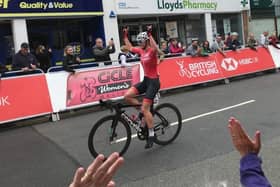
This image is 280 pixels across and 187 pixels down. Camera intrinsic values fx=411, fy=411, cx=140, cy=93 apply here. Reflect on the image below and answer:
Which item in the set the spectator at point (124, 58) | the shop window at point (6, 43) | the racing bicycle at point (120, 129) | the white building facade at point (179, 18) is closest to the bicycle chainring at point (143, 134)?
the racing bicycle at point (120, 129)

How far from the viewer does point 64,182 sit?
17.4 ft

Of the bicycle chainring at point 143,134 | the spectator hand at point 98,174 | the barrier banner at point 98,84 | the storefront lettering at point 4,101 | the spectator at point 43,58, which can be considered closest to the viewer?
the spectator hand at point 98,174

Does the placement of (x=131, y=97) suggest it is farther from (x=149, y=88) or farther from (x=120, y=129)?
(x=120, y=129)

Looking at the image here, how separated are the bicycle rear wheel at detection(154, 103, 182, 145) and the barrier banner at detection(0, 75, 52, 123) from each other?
4093 millimetres

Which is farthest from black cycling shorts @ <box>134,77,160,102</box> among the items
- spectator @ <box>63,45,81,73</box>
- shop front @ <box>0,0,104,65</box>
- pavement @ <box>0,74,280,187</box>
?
shop front @ <box>0,0,104,65</box>

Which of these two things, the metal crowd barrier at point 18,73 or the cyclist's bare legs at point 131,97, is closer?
the cyclist's bare legs at point 131,97

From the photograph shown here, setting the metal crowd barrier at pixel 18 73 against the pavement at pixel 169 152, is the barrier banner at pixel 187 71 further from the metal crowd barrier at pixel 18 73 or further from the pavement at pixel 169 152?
the metal crowd barrier at pixel 18 73

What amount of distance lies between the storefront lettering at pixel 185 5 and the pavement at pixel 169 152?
11197 mm

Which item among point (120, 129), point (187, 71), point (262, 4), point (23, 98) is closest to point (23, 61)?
point (23, 98)

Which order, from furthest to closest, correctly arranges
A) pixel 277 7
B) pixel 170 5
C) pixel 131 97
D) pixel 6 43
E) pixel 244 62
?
pixel 277 7 < pixel 170 5 < pixel 6 43 < pixel 244 62 < pixel 131 97

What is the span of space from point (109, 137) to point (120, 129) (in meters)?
0.21

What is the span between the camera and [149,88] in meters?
6.67

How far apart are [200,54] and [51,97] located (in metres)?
6.11

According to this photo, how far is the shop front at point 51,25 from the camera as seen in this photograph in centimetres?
1589
